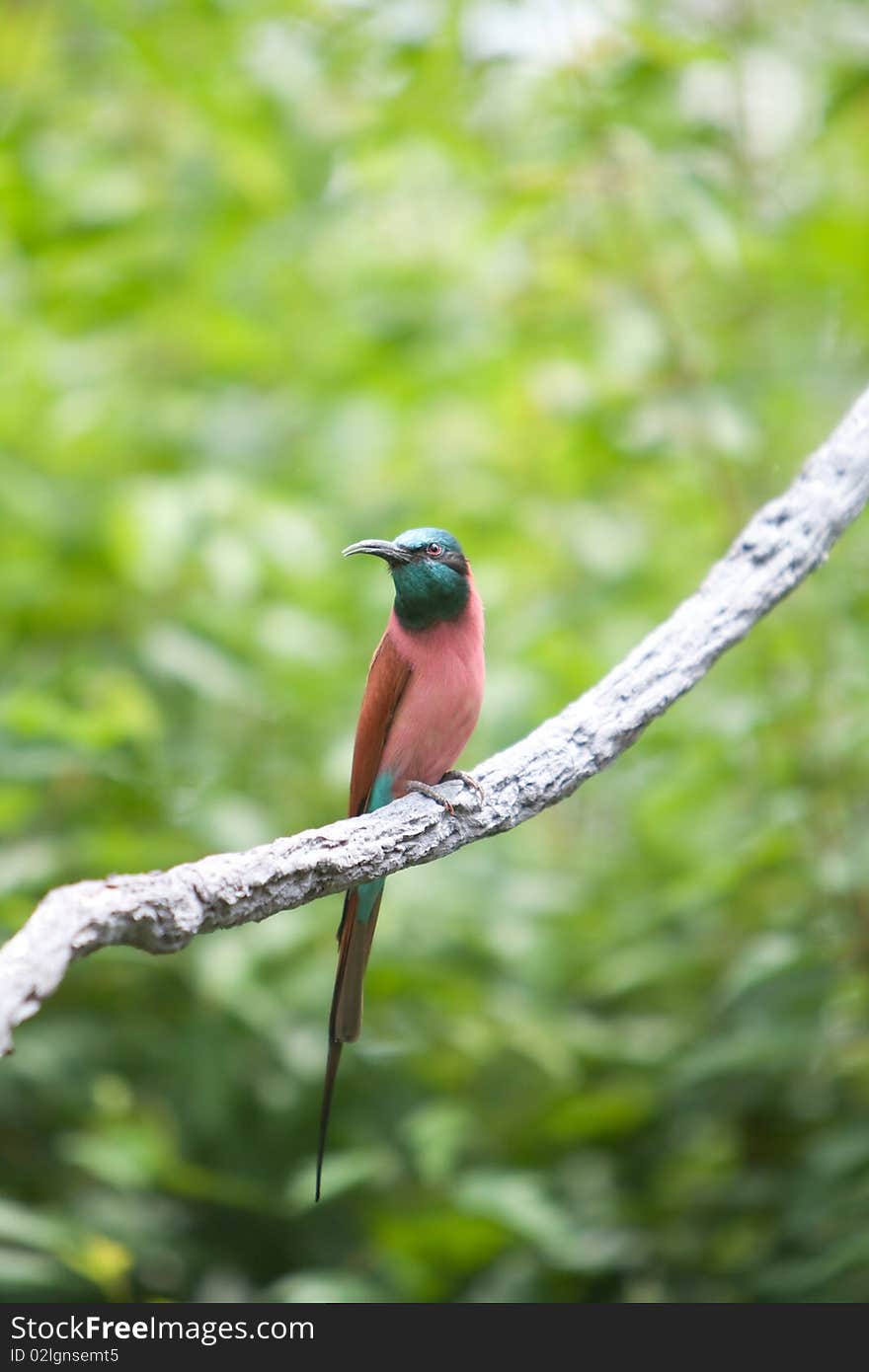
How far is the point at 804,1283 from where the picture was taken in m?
3.81

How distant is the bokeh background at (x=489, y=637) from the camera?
4164mm

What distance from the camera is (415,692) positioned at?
316 centimetres

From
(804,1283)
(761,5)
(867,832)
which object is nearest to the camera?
(804,1283)

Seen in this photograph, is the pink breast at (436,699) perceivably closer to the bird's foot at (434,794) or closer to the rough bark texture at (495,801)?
the bird's foot at (434,794)

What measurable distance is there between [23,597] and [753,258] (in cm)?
274

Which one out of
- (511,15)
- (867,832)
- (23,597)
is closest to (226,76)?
(511,15)

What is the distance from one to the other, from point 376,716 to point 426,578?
377mm

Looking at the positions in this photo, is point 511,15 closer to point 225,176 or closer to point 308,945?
point 225,176

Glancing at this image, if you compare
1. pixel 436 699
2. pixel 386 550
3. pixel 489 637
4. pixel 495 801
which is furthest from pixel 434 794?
pixel 489 637

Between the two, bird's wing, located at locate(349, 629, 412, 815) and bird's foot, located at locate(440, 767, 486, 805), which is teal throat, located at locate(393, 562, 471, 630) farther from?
bird's foot, located at locate(440, 767, 486, 805)

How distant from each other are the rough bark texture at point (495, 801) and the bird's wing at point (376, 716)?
0.44m

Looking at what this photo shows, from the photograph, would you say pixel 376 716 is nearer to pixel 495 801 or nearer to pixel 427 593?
pixel 427 593

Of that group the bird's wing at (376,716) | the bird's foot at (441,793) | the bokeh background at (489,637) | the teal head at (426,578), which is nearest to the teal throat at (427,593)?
the teal head at (426,578)

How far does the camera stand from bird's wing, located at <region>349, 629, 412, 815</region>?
321cm
